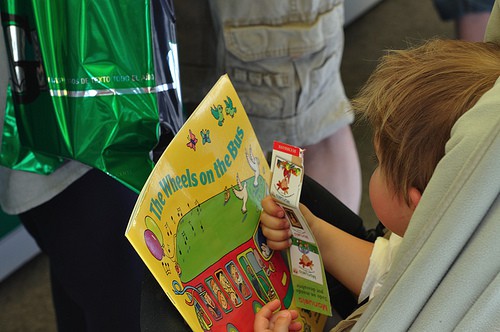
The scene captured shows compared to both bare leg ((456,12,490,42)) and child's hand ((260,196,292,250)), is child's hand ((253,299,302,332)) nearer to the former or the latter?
child's hand ((260,196,292,250))

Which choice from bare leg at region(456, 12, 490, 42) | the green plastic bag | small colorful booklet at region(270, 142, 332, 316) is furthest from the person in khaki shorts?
bare leg at region(456, 12, 490, 42)

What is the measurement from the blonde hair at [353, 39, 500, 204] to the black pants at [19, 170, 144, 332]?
0.36m

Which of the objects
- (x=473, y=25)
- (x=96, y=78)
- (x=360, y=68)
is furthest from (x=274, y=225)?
(x=360, y=68)

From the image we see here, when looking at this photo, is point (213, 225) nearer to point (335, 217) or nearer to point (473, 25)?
point (335, 217)

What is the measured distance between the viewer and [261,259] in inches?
31.9

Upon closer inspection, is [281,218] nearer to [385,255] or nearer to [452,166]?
[385,255]

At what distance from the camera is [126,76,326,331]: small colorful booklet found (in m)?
0.67

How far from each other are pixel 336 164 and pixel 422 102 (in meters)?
0.62

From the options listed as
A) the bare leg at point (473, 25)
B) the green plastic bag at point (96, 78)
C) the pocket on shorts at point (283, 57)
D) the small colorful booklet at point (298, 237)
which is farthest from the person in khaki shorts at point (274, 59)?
the bare leg at point (473, 25)

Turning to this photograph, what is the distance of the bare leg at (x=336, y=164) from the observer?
1.33 metres

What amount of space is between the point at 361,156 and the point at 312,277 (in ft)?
4.25

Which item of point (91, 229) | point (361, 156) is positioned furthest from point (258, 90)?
point (361, 156)

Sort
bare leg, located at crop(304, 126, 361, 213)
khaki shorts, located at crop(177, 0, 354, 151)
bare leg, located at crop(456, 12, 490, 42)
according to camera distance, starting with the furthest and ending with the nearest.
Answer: bare leg, located at crop(456, 12, 490, 42), bare leg, located at crop(304, 126, 361, 213), khaki shorts, located at crop(177, 0, 354, 151)

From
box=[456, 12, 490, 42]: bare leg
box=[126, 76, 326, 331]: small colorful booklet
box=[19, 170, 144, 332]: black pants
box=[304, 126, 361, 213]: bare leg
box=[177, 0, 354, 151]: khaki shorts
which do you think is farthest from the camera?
box=[456, 12, 490, 42]: bare leg
